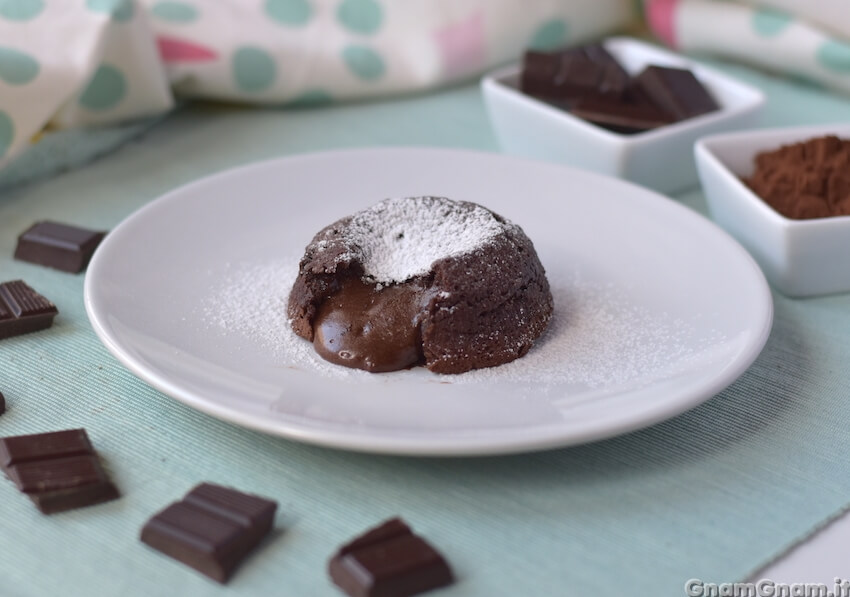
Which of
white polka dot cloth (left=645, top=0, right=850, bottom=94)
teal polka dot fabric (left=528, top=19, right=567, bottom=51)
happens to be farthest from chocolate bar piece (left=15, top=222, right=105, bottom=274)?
white polka dot cloth (left=645, top=0, right=850, bottom=94)

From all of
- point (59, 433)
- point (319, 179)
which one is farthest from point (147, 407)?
point (319, 179)

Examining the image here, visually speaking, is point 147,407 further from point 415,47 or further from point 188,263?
point 415,47

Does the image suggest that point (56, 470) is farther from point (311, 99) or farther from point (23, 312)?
point (311, 99)

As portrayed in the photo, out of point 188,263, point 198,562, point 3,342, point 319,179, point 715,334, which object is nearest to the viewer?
point 198,562

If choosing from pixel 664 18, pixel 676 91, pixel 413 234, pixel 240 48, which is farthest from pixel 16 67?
pixel 664 18

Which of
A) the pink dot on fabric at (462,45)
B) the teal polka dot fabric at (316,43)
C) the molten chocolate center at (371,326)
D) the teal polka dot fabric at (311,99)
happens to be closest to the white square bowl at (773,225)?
the molten chocolate center at (371,326)

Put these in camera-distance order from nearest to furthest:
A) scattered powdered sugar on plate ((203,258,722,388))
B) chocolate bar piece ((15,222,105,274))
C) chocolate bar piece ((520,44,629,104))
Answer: scattered powdered sugar on plate ((203,258,722,388))
chocolate bar piece ((15,222,105,274))
chocolate bar piece ((520,44,629,104))

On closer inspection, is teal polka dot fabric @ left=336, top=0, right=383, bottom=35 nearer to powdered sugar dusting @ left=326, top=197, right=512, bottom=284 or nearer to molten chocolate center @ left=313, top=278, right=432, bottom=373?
powdered sugar dusting @ left=326, top=197, right=512, bottom=284
